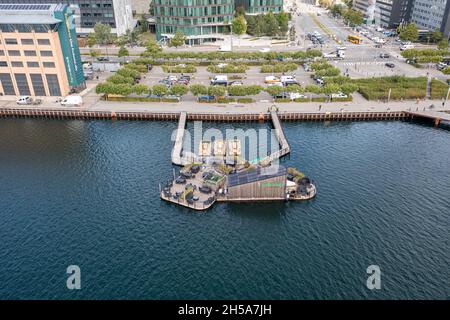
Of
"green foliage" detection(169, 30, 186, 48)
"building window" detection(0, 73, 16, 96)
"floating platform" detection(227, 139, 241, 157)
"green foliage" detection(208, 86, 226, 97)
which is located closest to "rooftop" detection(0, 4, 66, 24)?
"building window" detection(0, 73, 16, 96)

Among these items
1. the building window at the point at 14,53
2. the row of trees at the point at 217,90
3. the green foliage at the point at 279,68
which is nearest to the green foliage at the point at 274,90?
the row of trees at the point at 217,90

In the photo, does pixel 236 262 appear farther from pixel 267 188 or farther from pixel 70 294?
pixel 70 294

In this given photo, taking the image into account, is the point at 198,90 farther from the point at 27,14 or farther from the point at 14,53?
the point at 14,53

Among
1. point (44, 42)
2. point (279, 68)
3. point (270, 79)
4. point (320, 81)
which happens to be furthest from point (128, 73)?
point (320, 81)

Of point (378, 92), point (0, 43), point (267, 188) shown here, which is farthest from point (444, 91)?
point (0, 43)

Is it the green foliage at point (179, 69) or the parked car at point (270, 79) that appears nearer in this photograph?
the parked car at point (270, 79)

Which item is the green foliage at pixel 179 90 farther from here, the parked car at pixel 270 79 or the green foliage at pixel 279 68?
the green foliage at pixel 279 68

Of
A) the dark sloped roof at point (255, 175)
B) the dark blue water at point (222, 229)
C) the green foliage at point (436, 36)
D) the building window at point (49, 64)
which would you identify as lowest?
the dark blue water at point (222, 229)
